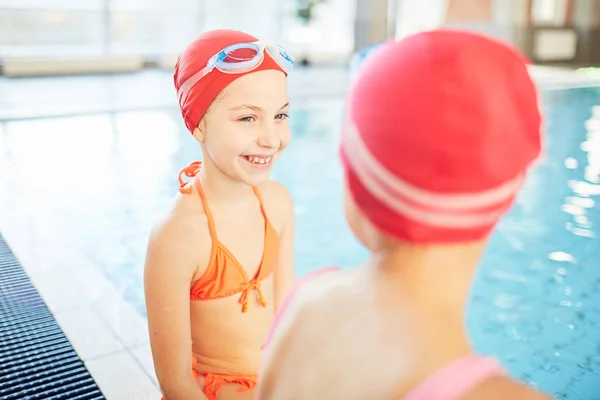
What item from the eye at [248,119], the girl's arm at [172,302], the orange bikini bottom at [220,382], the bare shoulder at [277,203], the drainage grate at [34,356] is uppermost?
the eye at [248,119]

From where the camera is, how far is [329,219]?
6.03 meters

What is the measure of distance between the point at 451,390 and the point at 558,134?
9353 mm

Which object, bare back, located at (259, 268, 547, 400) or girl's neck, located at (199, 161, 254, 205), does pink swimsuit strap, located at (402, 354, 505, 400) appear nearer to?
bare back, located at (259, 268, 547, 400)

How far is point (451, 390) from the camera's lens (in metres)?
0.85

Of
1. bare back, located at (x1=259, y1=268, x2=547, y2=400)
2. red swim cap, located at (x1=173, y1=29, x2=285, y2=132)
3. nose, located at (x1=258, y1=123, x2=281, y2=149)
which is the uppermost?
red swim cap, located at (x1=173, y1=29, x2=285, y2=132)

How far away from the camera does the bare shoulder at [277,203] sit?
6.64 ft

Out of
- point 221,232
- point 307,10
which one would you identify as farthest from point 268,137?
point 307,10

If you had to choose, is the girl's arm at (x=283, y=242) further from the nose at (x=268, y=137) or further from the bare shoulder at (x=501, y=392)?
the bare shoulder at (x=501, y=392)

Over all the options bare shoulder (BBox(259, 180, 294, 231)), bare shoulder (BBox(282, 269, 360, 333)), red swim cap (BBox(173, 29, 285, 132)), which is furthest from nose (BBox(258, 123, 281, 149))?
bare shoulder (BBox(282, 269, 360, 333))

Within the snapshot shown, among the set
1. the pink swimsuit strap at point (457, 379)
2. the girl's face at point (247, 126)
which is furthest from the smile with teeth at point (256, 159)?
the pink swimsuit strap at point (457, 379)

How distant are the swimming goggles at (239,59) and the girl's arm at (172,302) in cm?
40

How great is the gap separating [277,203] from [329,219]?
157 inches

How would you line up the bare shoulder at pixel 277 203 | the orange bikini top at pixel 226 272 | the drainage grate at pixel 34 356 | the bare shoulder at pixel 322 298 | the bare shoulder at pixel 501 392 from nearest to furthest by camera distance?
the bare shoulder at pixel 501 392 < the bare shoulder at pixel 322 298 < the orange bikini top at pixel 226 272 < the bare shoulder at pixel 277 203 < the drainage grate at pixel 34 356

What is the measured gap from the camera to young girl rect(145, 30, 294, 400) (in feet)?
5.78
